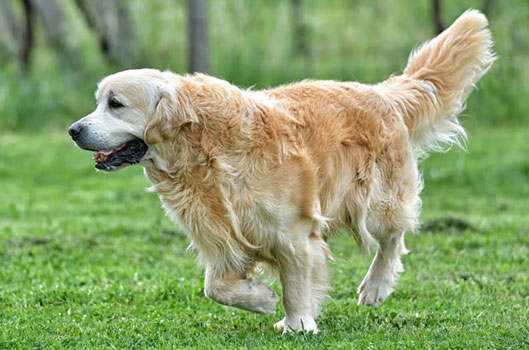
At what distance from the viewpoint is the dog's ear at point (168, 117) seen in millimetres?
5859

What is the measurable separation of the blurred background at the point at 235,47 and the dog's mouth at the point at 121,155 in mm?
11423

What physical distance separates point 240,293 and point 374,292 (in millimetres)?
1509

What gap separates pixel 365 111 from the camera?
22.6ft

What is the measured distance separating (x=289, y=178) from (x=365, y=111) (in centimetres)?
110

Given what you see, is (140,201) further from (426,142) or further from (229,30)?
(229,30)

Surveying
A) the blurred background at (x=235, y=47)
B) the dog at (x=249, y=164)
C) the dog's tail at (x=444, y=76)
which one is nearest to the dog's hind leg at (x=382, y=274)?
the dog at (x=249, y=164)

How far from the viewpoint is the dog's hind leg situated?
711 cm

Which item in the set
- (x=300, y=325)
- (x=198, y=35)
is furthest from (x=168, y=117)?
(x=198, y=35)

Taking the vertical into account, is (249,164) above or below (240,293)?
above

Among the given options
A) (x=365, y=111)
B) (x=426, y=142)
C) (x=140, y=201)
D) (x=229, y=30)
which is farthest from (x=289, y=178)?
(x=229, y=30)

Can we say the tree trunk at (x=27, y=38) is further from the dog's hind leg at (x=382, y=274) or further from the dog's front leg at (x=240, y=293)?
the dog's front leg at (x=240, y=293)

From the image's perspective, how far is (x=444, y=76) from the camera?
7672mm

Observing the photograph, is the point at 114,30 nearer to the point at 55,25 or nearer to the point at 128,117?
the point at 55,25

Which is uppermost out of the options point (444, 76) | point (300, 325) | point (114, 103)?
point (114, 103)
